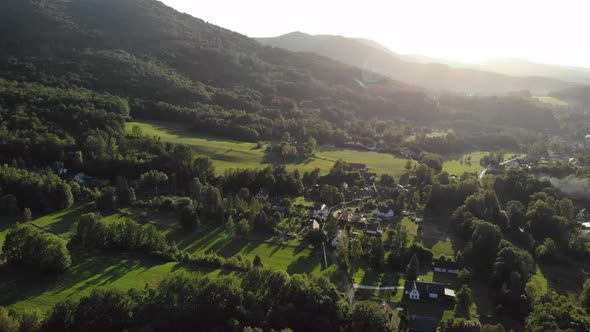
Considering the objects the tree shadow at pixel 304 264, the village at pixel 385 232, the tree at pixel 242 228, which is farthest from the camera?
the tree at pixel 242 228

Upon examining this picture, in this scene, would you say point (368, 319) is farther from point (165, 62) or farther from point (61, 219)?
point (165, 62)

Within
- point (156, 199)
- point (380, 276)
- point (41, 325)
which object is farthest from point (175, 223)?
point (380, 276)

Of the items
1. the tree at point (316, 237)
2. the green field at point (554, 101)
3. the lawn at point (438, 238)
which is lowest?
the lawn at point (438, 238)

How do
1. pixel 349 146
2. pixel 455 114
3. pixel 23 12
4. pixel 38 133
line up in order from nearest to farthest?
pixel 38 133 < pixel 349 146 < pixel 23 12 < pixel 455 114

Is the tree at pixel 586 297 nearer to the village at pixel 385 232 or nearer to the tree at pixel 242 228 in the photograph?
the village at pixel 385 232

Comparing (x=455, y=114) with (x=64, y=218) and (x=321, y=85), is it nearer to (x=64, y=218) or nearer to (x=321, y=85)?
(x=321, y=85)

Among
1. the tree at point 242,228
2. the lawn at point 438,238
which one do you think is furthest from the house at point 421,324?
the tree at point 242,228

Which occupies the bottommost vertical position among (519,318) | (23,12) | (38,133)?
(519,318)
